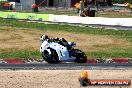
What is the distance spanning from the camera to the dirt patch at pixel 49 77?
1388 centimetres

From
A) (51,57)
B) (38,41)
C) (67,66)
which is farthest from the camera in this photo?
(38,41)

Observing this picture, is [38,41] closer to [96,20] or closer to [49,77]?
[49,77]

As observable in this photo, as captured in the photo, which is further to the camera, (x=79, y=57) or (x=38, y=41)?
(x=38, y=41)

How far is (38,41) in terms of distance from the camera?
89.9 ft

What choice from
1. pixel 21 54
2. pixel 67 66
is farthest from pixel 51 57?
pixel 21 54

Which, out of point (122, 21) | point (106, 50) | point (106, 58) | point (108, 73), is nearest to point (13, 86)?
point (108, 73)

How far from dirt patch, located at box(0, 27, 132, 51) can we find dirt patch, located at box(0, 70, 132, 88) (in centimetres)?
776

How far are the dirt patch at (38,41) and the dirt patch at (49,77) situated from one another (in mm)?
7762

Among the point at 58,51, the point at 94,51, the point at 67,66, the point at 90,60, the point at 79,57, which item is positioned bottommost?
the point at 94,51

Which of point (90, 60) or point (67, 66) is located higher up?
point (67, 66)

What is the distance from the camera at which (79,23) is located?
39.8 metres

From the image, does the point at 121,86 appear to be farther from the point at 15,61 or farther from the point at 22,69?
the point at 15,61

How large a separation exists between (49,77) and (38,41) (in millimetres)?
12213

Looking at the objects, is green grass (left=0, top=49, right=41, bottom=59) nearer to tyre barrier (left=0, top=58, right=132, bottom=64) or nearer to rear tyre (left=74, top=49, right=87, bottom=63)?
tyre barrier (left=0, top=58, right=132, bottom=64)
